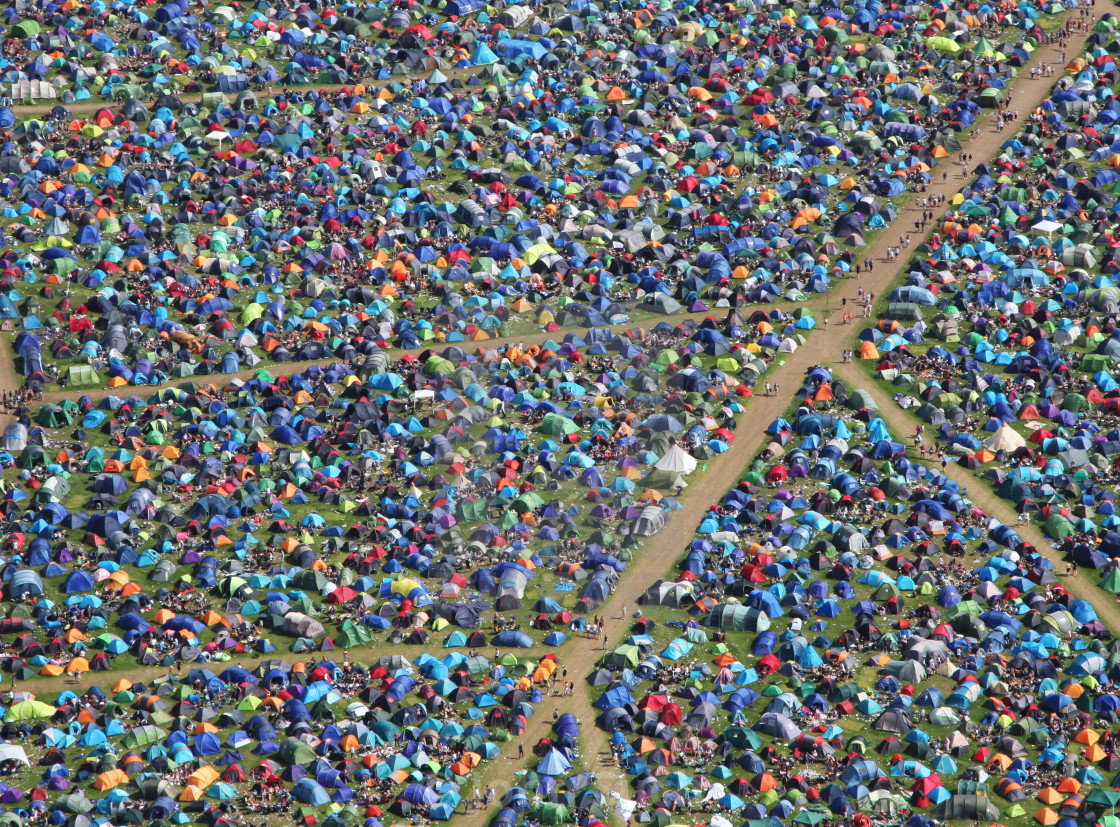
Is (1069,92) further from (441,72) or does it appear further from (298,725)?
(298,725)

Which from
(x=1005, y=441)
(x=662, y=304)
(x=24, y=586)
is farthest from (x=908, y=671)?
(x=24, y=586)

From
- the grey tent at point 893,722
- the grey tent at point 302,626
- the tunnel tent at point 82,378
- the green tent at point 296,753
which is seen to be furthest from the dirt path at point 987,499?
the tunnel tent at point 82,378

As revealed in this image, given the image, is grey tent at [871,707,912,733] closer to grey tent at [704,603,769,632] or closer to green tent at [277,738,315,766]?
grey tent at [704,603,769,632]

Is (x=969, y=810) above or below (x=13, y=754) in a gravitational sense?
below

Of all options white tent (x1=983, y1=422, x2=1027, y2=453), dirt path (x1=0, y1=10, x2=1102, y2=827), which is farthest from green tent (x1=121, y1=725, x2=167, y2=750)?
white tent (x1=983, y1=422, x2=1027, y2=453)

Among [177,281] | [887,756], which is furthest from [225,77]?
[887,756]

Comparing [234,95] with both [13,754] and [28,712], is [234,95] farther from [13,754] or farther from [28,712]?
[13,754]

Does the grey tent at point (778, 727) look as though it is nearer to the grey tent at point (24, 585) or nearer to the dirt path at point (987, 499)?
the dirt path at point (987, 499)
